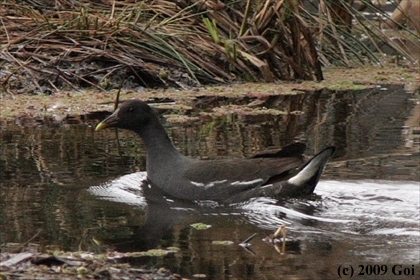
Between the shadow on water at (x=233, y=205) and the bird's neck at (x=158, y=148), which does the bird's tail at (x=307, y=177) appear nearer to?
the shadow on water at (x=233, y=205)

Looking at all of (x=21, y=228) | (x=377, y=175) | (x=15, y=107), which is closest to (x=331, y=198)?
(x=377, y=175)

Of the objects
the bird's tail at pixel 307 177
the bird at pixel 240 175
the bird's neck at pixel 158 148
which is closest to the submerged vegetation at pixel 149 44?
the bird's neck at pixel 158 148

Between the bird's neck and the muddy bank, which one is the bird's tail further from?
the muddy bank

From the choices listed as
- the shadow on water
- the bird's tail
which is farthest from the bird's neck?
the bird's tail

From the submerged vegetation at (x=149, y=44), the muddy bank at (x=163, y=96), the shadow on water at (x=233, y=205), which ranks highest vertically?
the submerged vegetation at (x=149, y=44)

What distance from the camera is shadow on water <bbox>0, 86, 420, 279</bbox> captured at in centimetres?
596

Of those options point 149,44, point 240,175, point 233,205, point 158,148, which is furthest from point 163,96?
point 233,205

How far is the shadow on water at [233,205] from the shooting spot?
596 centimetres

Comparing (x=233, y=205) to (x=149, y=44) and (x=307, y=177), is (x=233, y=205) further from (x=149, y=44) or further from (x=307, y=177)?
(x=149, y=44)

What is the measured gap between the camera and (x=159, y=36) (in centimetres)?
1226

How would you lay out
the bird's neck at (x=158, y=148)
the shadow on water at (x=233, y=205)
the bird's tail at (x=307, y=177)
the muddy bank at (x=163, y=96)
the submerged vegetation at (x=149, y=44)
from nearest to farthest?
1. the shadow on water at (x=233, y=205)
2. the bird's tail at (x=307, y=177)
3. the bird's neck at (x=158, y=148)
4. the muddy bank at (x=163, y=96)
5. the submerged vegetation at (x=149, y=44)

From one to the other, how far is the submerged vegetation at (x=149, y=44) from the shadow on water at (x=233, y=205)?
1.06m

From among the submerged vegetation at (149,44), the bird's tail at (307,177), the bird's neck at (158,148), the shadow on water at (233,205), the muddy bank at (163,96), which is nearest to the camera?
the shadow on water at (233,205)

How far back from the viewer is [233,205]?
295 inches
